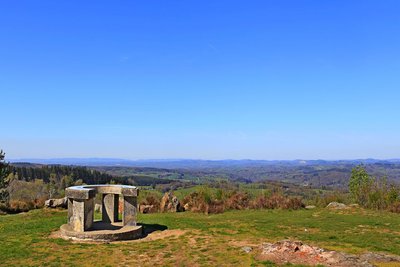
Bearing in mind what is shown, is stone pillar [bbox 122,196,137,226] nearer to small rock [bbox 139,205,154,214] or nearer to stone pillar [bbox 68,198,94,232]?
stone pillar [bbox 68,198,94,232]

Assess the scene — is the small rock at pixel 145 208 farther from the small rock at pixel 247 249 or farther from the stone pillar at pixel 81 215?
the small rock at pixel 247 249

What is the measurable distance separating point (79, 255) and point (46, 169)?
368ft

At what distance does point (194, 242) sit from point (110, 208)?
601cm

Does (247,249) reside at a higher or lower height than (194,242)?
higher

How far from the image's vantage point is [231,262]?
11.5 metres

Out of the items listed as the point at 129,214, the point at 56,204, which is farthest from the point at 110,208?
the point at 56,204

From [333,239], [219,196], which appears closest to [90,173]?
[219,196]

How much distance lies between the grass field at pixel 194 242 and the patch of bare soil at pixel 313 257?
1.89ft

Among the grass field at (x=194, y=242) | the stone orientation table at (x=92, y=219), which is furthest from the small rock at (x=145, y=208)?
the stone orientation table at (x=92, y=219)

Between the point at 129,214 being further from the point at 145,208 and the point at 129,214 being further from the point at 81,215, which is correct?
the point at 145,208

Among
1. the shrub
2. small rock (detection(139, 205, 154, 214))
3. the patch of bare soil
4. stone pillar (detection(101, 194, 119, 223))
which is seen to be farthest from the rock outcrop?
the patch of bare soil

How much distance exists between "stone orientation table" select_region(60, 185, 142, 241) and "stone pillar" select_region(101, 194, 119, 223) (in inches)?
2.9

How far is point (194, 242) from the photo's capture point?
1464 centimetres

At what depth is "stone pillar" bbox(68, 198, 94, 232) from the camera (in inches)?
623
